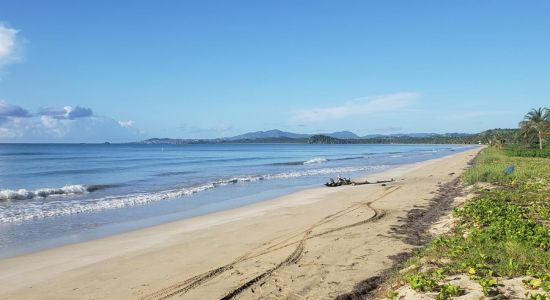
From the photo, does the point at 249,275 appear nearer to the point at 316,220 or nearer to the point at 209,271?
the point at 209,271

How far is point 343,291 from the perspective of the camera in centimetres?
727

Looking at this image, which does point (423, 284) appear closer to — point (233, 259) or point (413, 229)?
point (233, 259)

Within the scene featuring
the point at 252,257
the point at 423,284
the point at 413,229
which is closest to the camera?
the point at 423,284

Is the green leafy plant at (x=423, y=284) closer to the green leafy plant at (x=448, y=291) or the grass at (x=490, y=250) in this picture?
the grass at (x=490, y=250)

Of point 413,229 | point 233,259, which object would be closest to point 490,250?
point 413,229

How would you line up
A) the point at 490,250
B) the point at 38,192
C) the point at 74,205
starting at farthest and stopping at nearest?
the point at 38,192 < the point at 74,205 < the point at 490,250

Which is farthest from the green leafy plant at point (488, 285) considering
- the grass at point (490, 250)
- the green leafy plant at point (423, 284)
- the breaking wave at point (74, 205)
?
the breaking wave at point (74, 205)

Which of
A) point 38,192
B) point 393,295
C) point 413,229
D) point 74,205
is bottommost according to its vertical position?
point 74,205

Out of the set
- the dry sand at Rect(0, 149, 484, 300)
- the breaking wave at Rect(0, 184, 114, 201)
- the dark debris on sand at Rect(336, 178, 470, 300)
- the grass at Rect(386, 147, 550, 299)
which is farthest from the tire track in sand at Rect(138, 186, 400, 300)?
the breaking wave at Rect(0, 184, 114, 201)

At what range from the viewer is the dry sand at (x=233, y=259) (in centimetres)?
761

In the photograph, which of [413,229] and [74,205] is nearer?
[413,229]

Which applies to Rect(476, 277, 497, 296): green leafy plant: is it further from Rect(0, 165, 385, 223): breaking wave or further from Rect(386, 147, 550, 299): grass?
Rect(0, 165, 385, 223): breaking wave

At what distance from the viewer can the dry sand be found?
7609mm

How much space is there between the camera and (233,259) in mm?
9578
